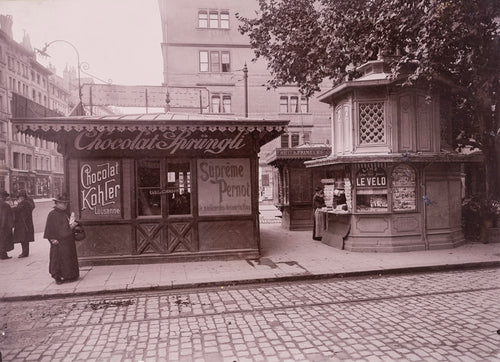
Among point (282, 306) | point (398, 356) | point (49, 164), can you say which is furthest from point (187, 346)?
point (49, 164)

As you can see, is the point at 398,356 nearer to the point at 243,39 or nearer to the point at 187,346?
the point at 187,346

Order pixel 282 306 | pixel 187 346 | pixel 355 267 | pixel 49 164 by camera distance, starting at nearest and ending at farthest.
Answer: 1. pixel 187 346
2. pixel 282 306
3. pixel 355 267
4. pixel 49 164

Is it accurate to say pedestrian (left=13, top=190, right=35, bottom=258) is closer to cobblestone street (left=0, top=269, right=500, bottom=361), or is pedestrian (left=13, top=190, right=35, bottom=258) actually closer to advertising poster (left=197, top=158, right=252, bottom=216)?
cobblestone street (left=0, top=269, right=500, bottom=361)

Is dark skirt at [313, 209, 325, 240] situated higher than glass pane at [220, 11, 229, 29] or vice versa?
glass pane at [220, 11, 229, 29]

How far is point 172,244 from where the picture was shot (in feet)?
32.3

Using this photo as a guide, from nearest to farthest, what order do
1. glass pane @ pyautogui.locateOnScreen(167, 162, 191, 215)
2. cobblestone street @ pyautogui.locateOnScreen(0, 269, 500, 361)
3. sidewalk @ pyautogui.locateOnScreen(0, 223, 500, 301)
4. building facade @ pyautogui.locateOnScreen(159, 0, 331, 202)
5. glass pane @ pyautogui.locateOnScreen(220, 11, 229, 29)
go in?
cobblestone street @ pyautogui.locateOnScreen(0, 269, 500, 361) < sidewalk @ pyautogui.locateOnScreen(0, 223, 500, 301) < glass pane @ pyautogui.locateOnScreen(167, 162, 191, 215) < building facade @ pyautogui.locateOnScreen(159, 0, 331, 202) < glass pane @ pyautogui.locateOnScreen(220, 11, 229, 29)

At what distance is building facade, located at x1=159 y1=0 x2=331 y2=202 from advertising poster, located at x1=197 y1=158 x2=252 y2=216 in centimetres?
2366

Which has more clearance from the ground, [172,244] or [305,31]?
[305,31]

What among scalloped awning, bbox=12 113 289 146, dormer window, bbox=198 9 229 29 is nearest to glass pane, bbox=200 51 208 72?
dormer window, bbox=198 9 229 29

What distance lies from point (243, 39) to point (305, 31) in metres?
23.2

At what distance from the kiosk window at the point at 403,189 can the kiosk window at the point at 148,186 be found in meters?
6.45

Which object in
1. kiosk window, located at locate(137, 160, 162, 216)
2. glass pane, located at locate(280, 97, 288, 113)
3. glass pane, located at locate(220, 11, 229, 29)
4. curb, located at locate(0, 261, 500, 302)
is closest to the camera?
curb, located at locate(0, 261, 500, 302)

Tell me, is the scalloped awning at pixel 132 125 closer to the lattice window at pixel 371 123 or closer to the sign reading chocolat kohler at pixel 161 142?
the sign reading chocolat kohler at pixel 161 142

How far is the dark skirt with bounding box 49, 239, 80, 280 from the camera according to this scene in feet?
25.6
